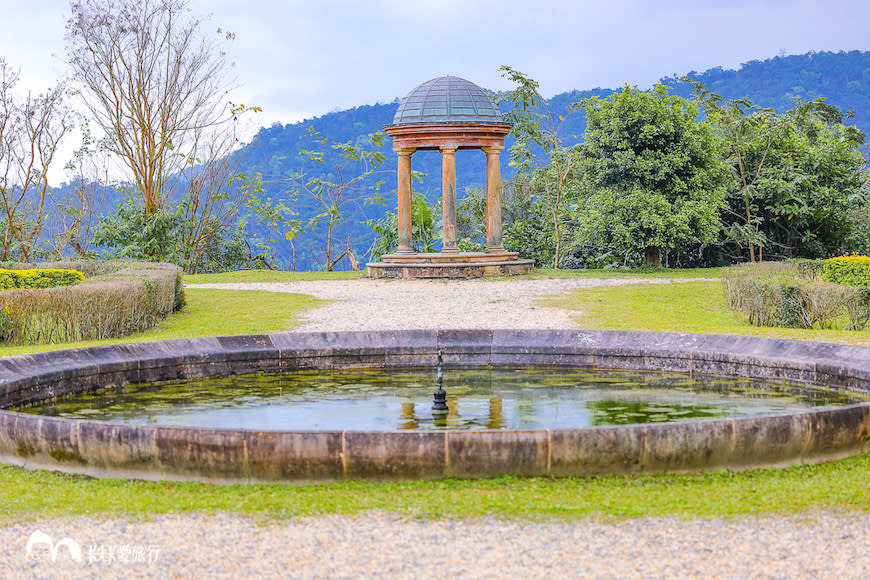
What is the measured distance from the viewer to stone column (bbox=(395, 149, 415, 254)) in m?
23.3

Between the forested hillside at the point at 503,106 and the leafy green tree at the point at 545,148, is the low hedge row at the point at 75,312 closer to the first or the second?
the leafy green tree at the point at 545,148

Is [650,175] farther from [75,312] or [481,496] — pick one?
[481,496]

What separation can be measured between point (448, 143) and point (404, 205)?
1.75 m

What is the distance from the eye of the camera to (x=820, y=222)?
25781mm

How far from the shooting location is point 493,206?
23672 mm

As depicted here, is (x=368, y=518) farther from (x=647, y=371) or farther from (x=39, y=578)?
(x=647, y=371)

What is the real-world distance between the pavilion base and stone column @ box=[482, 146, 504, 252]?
385 mm

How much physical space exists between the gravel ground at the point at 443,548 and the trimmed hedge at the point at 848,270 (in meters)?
11.5

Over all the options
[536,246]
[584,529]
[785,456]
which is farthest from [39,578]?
[536,246]

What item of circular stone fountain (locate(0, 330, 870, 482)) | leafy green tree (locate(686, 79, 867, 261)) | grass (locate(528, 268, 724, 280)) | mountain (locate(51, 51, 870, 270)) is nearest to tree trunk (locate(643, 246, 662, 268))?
grass (locate(528, 268, 724, 280))

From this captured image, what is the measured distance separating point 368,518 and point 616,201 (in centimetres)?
1872

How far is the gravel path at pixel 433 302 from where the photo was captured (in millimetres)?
13812

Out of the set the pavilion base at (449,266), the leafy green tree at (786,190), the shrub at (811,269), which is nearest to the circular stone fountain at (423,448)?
the shrub at (811,269)

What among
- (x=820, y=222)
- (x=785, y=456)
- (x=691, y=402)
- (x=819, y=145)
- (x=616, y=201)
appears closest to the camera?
(x=785, y=456)
